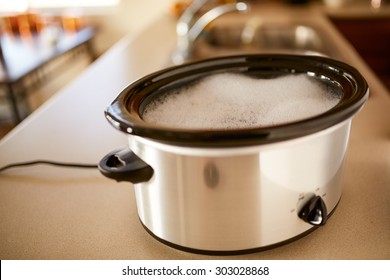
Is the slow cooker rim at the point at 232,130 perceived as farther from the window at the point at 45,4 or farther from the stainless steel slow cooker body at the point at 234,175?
the window at the point at 45,4

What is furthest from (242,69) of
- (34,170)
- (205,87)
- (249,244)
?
(34,170)

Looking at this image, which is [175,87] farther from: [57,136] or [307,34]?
[307,34]

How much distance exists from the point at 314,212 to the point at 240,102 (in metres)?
0.18

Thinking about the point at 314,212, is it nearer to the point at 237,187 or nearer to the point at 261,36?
the point at 237,187

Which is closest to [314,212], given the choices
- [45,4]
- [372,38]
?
[372,38]

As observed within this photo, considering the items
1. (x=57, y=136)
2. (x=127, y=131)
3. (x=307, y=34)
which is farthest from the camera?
(x=307, y=34)

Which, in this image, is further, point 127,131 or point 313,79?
point 313,79

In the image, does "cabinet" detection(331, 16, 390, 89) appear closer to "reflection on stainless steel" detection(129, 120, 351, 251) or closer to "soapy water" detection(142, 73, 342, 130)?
"soapy water" detection(142, 73, 342, 130)

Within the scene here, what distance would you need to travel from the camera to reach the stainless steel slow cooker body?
15.5 inches

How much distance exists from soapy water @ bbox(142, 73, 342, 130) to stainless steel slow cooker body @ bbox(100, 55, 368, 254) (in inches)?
1.2

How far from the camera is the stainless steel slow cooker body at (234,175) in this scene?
393 mm

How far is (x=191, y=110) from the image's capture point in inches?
20.5

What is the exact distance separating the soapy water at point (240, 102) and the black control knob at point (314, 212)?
10 cm
